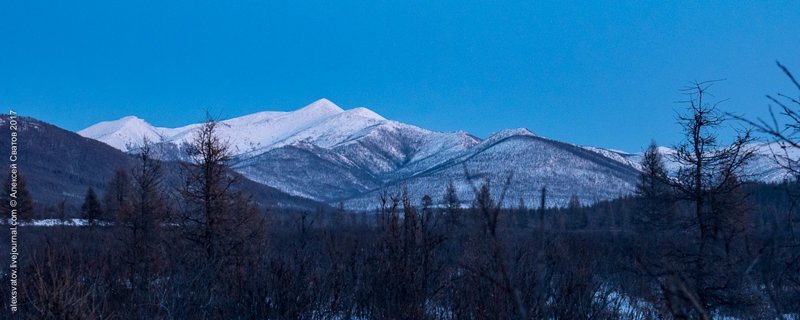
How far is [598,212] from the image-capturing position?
10506cm

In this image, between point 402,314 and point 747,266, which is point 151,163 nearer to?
point 402,314

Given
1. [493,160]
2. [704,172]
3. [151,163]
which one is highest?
[493,160]

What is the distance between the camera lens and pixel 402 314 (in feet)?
21.2

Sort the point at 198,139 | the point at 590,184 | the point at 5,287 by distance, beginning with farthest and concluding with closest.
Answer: the point at 590,184 < the point at 198,139 < the point at 5,287

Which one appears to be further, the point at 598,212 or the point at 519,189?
the point at 519,189

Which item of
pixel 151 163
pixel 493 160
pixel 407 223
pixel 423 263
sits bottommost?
pixel 423 263

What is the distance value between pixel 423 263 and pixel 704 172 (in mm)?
7416

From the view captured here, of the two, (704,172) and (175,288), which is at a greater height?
(704,172)

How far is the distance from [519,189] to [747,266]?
521ft

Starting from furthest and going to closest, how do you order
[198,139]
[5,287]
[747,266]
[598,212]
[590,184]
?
[590,184]
[598,212]
[198,139]
[5,287]
[747,266]

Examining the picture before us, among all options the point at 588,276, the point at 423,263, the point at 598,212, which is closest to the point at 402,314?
the point at 423,263

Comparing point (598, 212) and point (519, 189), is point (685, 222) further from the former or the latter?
point (519, 189)

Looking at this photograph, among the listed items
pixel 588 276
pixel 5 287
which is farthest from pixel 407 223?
pixel 5 287

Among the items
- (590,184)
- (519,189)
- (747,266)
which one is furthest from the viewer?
(590,184)
